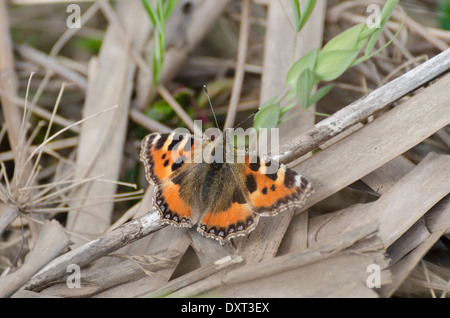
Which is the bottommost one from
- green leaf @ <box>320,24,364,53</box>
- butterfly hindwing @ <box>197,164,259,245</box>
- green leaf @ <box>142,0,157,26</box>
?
butterfly hindwing @ <box>197,164,259,245</box>

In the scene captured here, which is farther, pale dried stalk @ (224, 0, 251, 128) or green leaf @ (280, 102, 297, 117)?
pale dried stalk @ (224, 0, 251, 128)

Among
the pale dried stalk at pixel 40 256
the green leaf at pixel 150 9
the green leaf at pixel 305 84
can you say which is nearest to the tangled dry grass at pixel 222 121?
the pale dried stalk at pixel 40 256

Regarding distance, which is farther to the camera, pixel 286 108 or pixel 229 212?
pixel 286 108
